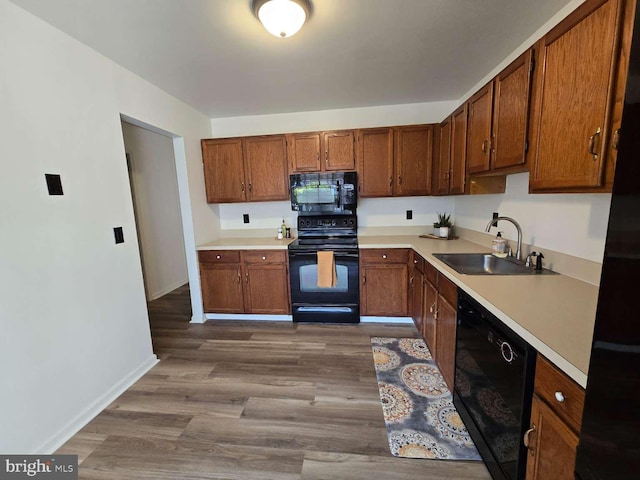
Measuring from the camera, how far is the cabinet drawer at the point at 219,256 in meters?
3.02

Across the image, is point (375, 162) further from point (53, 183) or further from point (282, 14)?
point (53, 183)

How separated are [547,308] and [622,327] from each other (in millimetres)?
704

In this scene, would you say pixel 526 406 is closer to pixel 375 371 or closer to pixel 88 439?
pixel 375 371

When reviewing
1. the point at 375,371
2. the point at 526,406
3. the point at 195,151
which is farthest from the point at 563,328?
the point at 195,151

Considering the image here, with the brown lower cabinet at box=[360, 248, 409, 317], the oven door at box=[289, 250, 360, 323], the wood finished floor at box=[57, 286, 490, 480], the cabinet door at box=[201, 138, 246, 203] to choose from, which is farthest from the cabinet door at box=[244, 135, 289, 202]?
the wood finished floor at box=[57, 286, 490, 480]

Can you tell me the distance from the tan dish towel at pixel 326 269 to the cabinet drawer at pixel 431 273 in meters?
0.95

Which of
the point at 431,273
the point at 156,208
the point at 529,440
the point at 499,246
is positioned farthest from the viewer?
the point at 156,208

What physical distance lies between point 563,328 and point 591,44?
110 cm

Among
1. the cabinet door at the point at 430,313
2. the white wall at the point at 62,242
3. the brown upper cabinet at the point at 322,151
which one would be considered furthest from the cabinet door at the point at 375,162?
the white wall at the point at 62,242

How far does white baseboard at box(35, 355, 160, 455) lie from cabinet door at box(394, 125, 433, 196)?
9.76ft

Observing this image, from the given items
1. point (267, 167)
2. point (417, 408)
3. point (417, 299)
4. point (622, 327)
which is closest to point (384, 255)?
point (417, 299)

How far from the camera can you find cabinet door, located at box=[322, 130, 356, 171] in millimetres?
2996

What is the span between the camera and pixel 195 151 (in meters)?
3.08

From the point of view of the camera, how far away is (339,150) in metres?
3.02
